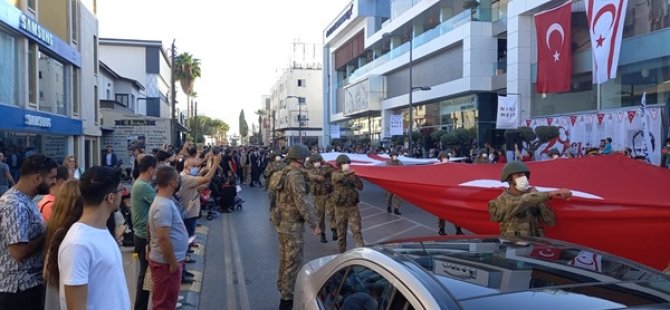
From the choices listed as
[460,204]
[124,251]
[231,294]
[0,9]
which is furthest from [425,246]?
[0,9]

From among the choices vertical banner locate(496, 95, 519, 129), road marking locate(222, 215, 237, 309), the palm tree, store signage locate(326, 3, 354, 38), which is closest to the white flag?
vertical banner locate(496, 95, 519, 129)

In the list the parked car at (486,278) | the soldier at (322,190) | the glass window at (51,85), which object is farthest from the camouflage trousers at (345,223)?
the glass window at (51,85)

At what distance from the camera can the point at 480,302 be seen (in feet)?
7.72

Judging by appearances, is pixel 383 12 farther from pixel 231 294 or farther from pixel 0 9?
pixel 231 294

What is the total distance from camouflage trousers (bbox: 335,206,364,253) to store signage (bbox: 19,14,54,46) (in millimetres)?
15075

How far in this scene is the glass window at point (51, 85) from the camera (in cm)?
2227

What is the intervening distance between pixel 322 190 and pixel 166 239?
7.36 meters

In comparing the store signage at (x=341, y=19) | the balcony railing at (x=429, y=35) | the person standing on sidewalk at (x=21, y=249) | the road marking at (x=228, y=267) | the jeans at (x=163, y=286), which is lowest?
the road marking at (x=228, y=267)

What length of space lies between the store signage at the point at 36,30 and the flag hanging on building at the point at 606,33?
2052 cm

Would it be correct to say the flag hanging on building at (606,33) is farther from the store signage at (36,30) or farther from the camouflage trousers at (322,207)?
the store signage at (36,30)

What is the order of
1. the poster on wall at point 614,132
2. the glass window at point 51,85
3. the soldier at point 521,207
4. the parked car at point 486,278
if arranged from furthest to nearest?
the glass window at point 51,85, the poster on wall at point 614,132, the soldier at point 521,207, the parked car at point 486,278

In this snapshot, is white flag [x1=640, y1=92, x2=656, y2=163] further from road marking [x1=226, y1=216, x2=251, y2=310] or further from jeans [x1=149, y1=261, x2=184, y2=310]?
jeans [x1=149, y1=261, x2=184, y2=310]

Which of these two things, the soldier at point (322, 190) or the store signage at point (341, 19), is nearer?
the soldier at point (322, 190)

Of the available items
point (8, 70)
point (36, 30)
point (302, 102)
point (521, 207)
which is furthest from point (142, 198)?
point (302, 102)
